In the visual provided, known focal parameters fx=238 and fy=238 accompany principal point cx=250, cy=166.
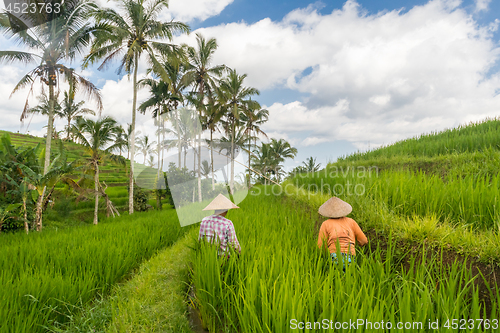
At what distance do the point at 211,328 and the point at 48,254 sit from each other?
395 centimetres

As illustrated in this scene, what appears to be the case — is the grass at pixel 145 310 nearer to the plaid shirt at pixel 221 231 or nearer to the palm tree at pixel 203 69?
the plaid shirt at pixel 221 231

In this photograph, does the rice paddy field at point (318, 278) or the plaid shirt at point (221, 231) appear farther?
the plaid shirt at point (221, 231)

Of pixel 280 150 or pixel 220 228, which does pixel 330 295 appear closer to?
pixel 220 228

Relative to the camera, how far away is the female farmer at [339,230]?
260 cm

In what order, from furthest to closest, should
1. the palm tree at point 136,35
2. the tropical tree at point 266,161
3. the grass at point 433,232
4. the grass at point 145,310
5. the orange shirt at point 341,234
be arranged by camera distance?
1. the tropical tree at point 266,161
2. the palm tree at point 136,35
3. the orange shirt at point 341,234
4. the grass at point 145,310
5. the grass at point 433,232

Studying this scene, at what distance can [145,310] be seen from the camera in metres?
2.65

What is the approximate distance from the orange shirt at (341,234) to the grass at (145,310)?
1.75m

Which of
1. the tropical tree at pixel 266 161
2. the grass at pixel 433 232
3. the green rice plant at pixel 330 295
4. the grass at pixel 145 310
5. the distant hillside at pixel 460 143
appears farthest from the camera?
the tropical tree at pixel 266 161

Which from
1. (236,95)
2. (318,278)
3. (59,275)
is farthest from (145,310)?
(236,95)

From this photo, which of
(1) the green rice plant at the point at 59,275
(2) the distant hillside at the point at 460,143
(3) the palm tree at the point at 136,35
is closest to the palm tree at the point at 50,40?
(3) the palm tree at the point at 136,35

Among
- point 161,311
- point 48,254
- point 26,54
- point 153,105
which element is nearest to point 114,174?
point 153,105

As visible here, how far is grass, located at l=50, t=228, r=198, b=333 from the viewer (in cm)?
245

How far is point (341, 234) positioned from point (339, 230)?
0.05 m

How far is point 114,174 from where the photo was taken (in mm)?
33562
